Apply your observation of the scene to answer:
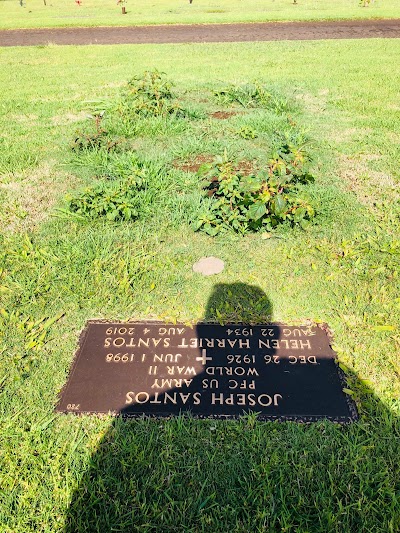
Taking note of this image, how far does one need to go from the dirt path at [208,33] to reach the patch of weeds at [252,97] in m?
7.89

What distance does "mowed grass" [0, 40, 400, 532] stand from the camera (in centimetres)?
Result: 202

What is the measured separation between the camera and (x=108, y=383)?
2.61 metres

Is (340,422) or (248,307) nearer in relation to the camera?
(340,422)

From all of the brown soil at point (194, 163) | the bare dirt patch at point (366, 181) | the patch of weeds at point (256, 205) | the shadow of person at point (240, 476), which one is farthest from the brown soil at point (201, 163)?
the shadow of person at point (240, 476)

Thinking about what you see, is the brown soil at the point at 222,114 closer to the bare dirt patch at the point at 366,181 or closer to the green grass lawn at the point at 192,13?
the bare dirt patch at the point at 366,181

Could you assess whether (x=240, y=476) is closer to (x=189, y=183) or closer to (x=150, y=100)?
(x=189, y=183)

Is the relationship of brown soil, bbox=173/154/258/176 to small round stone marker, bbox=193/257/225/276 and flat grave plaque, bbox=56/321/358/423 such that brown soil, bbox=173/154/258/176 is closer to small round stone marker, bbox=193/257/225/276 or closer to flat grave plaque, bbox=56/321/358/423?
small round stone marker, bbox=193/257/225/276

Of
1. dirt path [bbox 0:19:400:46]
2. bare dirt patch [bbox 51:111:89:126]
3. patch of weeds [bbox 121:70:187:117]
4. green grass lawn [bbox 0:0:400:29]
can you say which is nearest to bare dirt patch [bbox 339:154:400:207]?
patch of weeds [bbox 121:70:187:117]

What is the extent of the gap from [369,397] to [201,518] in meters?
1.19

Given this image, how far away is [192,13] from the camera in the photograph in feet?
72.5

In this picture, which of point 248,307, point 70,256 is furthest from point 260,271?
point 70,256

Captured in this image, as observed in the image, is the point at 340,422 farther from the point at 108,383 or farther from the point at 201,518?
the point at 108,383

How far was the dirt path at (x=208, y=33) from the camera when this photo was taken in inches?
563

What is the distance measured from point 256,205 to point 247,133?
2347 mm
